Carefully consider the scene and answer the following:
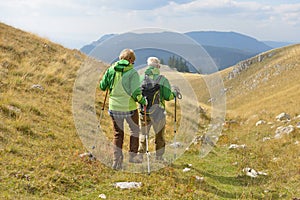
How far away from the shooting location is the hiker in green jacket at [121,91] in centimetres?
796

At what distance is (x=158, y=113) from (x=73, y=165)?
303 centimetres

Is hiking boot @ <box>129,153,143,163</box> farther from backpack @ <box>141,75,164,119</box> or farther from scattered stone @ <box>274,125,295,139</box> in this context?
scattered stone @ <box>274,125,295,139</box>

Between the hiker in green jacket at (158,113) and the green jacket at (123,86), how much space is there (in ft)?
3.39

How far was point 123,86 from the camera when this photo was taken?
8.07 metres

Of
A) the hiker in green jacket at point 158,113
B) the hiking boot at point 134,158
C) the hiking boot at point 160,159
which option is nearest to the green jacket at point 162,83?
the hiker in green jacket at point 158,113

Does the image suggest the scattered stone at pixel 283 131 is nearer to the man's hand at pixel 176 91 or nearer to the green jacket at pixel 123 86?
the man's hand at pixel 176 91

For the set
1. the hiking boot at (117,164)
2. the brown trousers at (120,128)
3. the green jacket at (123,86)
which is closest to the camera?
the green jacket at (123,86)

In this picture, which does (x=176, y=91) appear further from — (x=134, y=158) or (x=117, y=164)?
(x=117, y=164)

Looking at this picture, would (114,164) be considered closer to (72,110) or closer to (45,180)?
(45,180)

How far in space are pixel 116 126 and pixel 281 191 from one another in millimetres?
4766

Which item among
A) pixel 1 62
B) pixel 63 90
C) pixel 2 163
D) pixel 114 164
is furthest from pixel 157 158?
pixel 1 62

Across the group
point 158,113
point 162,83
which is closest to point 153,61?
point 162,83

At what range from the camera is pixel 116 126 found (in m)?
8.55

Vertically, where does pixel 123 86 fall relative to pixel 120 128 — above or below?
above
